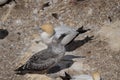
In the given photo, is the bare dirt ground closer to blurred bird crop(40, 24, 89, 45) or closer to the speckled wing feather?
blurred bird crop(40, 24, 89, 45)

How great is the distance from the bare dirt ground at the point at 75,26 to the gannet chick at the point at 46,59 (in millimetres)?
408

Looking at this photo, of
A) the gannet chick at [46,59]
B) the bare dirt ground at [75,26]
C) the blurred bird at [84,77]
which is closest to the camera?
the blurred bird at [84,77]

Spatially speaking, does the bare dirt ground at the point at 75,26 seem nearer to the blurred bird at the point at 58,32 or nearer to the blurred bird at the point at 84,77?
the blurred bird at the point at 58,32

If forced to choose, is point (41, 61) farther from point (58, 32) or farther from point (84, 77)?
point (84, 77)

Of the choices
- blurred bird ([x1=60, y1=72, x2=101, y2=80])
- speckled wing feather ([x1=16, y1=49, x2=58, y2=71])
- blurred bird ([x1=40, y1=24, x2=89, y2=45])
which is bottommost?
blurred bird ([x1=60, y1=72, x2=101, y2=80])

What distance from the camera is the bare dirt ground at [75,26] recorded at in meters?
10.0

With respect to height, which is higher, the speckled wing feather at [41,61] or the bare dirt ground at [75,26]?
the bare dirt ground at [75,26]

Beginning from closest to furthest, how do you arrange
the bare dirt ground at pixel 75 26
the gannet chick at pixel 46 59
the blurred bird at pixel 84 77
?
the blurred bird at pixel 84 77, the gannet chick at pixel 46 59, the bare dirt ground at pixel 75 26

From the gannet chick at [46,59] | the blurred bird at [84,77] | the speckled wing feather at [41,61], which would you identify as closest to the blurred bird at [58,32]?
the gannet chick at [46,59]

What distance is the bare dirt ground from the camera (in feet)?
32.9

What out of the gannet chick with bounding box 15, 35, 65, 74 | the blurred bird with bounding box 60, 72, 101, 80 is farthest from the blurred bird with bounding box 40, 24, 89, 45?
the blurred bird with bounding box 60, 72, 101, 80

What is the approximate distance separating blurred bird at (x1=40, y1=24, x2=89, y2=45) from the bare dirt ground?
304 millimetres

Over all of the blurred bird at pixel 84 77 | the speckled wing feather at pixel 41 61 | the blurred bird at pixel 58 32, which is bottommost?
the blurred bird at pixel 84 77

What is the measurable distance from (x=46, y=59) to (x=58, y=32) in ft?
2.92
